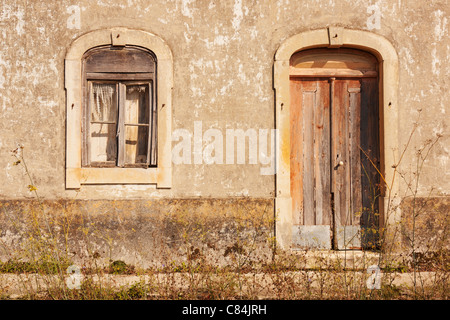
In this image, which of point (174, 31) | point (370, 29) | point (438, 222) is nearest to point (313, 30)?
point (370, 29)

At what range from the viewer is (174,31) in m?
6.54

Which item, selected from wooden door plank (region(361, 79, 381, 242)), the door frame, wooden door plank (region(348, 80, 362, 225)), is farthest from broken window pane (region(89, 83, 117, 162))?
wooden door plank (region(361, 79, 381, 242))

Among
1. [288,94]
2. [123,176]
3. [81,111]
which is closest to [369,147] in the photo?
[288,94]

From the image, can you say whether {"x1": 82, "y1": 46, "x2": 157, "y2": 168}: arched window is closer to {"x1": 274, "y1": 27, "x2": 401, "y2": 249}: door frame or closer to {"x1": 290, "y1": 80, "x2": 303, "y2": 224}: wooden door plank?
{"x1": 274, "y1": 27, "x2": 401, "y2": 249}: door frame

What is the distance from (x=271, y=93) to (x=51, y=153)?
10.2 ft

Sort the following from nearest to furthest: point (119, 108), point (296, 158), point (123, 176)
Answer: point (123, 176), point (119, 108), point (296, 158)

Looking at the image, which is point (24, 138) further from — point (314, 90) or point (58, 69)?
point (314, 90)

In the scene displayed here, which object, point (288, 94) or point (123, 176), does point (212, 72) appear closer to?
point (288, 94)

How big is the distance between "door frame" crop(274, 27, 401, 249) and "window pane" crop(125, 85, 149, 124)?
6.16 ft

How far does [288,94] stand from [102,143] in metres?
2.69

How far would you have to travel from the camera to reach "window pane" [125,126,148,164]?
6.71 meters

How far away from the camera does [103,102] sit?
6742mm

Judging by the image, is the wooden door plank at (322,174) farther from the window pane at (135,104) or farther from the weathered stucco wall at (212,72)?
the window pane at (135,104)

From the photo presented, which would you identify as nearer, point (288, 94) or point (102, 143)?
point (288, 94)
